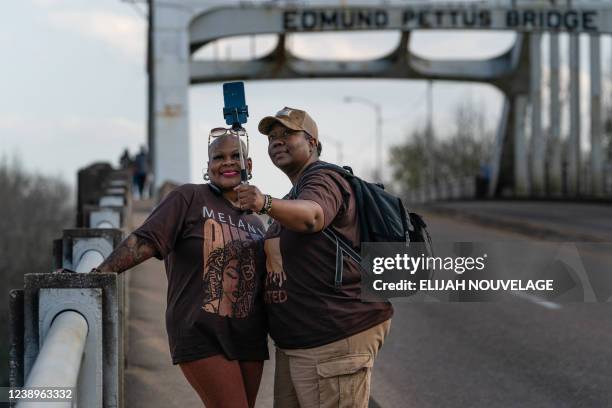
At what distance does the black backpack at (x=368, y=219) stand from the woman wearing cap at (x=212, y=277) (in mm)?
369

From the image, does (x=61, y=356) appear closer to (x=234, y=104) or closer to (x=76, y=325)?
(x=76, y=325)

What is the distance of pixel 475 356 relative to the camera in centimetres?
1052

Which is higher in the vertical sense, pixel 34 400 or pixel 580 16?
A: pixel 580 16

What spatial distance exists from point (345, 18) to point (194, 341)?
35.2m

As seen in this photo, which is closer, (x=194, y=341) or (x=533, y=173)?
(x=194, y=341)

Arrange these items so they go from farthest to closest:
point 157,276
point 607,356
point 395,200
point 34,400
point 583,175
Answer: point 583,175 < point 157,276 < point 607,356 < point 395,200 < point 34,400

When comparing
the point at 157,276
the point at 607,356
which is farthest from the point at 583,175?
the point at 607,356

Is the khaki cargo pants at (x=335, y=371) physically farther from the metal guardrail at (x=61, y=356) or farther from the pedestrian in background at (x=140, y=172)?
the pedestrian in background at (x=140, y=172)

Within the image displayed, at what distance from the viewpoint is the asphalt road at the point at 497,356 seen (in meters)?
8.77

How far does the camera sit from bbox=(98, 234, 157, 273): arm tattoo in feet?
17.1

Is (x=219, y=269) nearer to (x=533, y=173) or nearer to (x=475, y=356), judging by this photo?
(x=475, y=356)

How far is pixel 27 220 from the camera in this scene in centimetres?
11806

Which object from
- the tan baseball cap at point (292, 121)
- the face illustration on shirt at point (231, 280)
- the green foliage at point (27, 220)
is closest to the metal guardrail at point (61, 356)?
the face illustration on shirt at point (231, 280)

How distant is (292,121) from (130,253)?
914 millimetres
